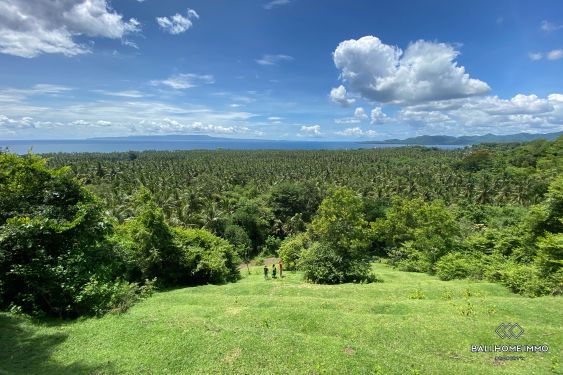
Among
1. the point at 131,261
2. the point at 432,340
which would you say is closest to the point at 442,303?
the point at 432,340

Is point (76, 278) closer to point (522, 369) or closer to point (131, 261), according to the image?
point (131, 261)

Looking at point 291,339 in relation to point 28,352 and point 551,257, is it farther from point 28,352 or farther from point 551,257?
point 551,257

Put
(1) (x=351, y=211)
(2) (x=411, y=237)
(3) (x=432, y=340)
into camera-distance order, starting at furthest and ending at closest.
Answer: (2) (x=411, y=237), (1) (x=351, y=211), (3) (x=432, y=340)

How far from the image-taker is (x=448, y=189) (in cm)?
7706

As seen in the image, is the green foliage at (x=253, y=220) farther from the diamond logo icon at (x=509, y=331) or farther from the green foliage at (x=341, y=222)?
the diamond logo icon at (x=509, y=331)

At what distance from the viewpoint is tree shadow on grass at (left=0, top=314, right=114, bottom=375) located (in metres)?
9.58

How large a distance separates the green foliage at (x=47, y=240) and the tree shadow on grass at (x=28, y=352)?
1361 millimetres

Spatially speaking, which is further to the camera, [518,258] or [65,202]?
[518,258]

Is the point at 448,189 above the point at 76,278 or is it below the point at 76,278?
below

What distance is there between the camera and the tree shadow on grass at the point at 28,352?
9.58 m

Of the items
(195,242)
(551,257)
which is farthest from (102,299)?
(551,257)

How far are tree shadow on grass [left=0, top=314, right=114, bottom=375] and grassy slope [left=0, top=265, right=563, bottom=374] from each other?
0.10ft

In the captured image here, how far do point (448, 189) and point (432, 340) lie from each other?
74.8 m

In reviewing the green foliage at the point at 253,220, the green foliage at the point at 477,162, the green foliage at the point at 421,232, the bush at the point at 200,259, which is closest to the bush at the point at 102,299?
the bush at the point at 200,259
